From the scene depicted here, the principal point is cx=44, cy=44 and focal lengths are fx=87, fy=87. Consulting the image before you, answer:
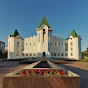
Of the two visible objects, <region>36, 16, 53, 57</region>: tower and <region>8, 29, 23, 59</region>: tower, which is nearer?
<region>36, 16, 53, 57</region>: tower

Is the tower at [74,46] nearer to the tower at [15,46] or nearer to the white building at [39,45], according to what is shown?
the white building at [39,45]

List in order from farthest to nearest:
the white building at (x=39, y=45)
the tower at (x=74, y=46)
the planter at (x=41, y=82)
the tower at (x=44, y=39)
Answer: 1. the tower at (x=74, y=46)
2. the white building at (x=39, y=45)
3. the tower at (x=44, y=39)
4. the planter at (x=41, y=82)

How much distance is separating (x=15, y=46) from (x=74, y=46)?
25944 mm

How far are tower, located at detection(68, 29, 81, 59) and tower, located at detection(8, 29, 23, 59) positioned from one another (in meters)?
22.0

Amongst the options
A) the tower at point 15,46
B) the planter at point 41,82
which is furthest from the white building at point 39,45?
the planter at point 41,82

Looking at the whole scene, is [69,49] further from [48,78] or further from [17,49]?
[48,78]

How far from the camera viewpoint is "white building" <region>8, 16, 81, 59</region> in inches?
1452

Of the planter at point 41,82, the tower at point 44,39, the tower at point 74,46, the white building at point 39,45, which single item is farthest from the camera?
the tower at point 74,46

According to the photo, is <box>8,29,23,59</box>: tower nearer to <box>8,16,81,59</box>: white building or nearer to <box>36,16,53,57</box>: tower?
<box>8,16,81,59</box>: white building

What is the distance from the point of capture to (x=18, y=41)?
130ft

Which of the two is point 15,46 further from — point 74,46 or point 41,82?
point 41,82

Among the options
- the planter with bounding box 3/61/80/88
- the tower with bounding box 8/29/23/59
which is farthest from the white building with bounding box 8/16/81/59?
the planter with bounding box 3/61/80/88

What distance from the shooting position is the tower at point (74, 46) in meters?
37.2

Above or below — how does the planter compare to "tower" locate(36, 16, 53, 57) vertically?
below
